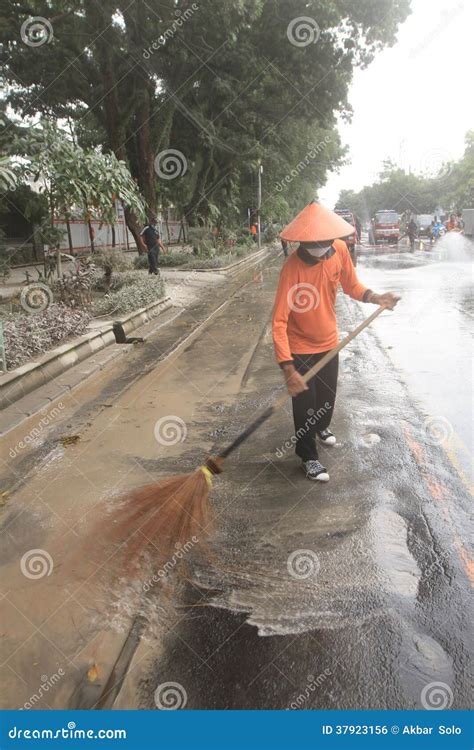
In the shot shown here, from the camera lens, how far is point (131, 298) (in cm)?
1050

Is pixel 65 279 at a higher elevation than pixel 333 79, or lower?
lower

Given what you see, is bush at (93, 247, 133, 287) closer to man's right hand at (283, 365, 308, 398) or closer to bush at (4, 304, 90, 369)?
bush at (4, 304, 90, 369)

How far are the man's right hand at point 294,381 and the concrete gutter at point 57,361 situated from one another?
3.26 meters

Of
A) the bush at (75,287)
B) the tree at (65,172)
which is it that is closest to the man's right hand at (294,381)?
the bush at (75,287)

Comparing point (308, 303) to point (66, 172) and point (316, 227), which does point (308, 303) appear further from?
point (66, 172)

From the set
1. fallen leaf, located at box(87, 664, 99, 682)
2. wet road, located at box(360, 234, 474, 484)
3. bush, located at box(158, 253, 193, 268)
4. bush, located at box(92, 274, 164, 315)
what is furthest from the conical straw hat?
bush, located at box(158, 253, 193, 268)

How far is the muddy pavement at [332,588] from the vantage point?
220cm

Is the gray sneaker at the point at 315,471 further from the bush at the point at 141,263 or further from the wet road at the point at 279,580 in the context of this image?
the bush at the point at 141,263

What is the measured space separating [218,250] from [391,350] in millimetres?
15678

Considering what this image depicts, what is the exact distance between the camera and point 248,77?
779 inches

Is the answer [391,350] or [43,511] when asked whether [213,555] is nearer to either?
[43,511]

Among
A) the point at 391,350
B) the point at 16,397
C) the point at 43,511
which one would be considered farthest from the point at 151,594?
the point at 391,350

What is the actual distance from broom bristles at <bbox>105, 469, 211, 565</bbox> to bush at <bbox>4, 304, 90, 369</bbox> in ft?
11.1

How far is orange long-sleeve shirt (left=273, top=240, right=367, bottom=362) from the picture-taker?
3737 mm
